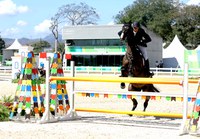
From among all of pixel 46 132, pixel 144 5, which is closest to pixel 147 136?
pixel 46 132

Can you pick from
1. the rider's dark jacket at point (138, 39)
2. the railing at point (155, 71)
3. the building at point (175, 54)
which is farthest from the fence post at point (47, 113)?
the building at point (175, 54)

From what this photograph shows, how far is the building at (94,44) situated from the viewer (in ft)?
190

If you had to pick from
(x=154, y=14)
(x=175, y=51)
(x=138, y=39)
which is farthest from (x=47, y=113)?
(x=154, y=14)

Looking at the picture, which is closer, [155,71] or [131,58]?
[131,58]

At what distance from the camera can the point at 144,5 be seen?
9712 centimetres

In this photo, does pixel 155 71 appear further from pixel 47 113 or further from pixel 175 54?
pixel 47 113

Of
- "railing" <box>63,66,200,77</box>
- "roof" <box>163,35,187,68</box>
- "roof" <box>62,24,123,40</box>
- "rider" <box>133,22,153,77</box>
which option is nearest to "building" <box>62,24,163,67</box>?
"roof" <box>62,24,123,40</box>

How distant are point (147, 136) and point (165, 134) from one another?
1.54ft

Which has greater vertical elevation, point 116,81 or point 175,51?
point 175,51

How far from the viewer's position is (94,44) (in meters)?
59.7

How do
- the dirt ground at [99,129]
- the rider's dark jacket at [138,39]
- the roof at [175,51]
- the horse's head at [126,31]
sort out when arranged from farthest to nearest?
1. the roof at [175,51]
2. the rider's dark jacket at [138,39]
3. the horse's head at [126,31]
4. the dirt ground at [99,129]

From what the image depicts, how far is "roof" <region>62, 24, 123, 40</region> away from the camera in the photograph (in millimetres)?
58156

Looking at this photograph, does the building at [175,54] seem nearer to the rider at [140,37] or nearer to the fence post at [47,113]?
the rider at [140,37]

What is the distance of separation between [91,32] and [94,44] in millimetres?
1764
